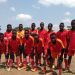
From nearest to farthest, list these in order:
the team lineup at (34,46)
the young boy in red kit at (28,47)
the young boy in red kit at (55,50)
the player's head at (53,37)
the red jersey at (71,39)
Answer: the player's head at (53,37)
the young boy in red kit at (55,50)
the red jersey at (71,39)
the team lineup at (34,46)
the young boy in red kit at (28,47)

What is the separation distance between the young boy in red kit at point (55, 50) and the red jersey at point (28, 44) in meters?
1.54

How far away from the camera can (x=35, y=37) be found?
13273 mm

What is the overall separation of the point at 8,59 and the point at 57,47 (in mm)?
3014

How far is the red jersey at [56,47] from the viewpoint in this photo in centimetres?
1202

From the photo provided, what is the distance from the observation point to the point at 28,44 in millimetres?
13758

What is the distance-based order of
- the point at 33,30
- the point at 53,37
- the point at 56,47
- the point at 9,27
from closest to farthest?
the point at 53,37 < the point at 56,47 < the point at 9,27 < the point at 33,30

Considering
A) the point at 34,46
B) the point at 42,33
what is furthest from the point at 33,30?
the point at 34,46

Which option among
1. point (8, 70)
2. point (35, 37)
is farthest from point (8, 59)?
point (35, 37)

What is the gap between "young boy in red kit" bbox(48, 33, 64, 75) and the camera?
12.0 metres

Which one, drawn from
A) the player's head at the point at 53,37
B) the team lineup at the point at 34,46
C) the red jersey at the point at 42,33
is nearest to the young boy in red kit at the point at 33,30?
the team lineup at the point at 34,46

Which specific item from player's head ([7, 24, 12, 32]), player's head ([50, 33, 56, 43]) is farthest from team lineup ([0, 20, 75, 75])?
player's head ([50, 33, 56, 43])

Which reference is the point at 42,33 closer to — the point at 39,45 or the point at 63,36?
the point at 39,45

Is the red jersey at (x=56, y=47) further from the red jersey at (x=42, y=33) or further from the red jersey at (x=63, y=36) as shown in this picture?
the red jersey at (x=42, y=33)

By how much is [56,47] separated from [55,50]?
0.50 feet
